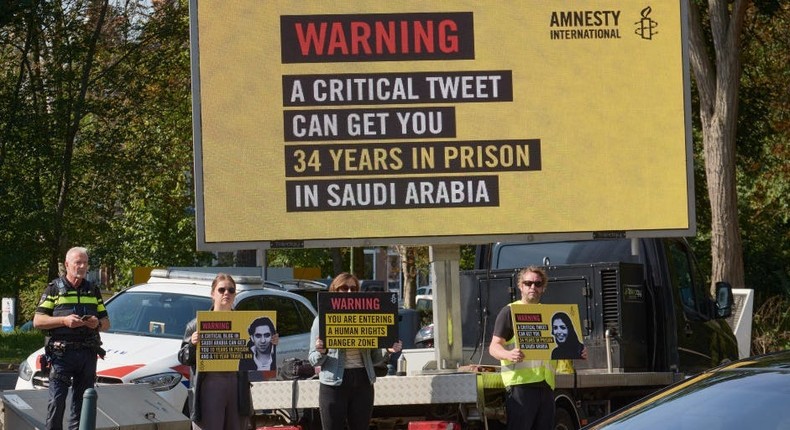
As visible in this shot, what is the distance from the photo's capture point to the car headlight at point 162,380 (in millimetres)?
13125

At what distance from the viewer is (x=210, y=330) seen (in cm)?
968

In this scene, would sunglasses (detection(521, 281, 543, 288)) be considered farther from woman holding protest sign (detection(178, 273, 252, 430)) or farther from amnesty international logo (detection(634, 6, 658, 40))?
amnesty international logo (detection(634, 6, 658, 40))

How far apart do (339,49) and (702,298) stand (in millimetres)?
4475

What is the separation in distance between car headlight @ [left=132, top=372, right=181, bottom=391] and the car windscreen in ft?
3.32

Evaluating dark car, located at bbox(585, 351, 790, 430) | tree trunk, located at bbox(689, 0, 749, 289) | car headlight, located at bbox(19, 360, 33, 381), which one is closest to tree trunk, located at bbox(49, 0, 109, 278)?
tree trunk, located at bbox(689, 0, 749, 289)

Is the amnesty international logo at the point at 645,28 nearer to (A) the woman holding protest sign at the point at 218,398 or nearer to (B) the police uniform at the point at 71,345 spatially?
(A) the woman holding protest sign at the point at 218,398

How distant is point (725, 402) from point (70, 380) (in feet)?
23.6

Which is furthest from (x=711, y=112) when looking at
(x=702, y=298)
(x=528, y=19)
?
(x=528, y=19)

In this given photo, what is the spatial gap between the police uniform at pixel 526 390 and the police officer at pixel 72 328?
12.3 feet

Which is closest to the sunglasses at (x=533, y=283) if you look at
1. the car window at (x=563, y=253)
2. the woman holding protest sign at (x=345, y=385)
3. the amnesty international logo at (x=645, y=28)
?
the woman holding protest sign at (x=345, y=385)

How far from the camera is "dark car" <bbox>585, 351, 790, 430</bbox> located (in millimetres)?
5422

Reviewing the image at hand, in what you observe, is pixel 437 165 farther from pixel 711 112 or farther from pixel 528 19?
pixel 711 112

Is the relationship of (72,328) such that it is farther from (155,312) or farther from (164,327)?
(155,312)

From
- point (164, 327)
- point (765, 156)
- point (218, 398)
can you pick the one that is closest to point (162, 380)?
point (164, 327)
